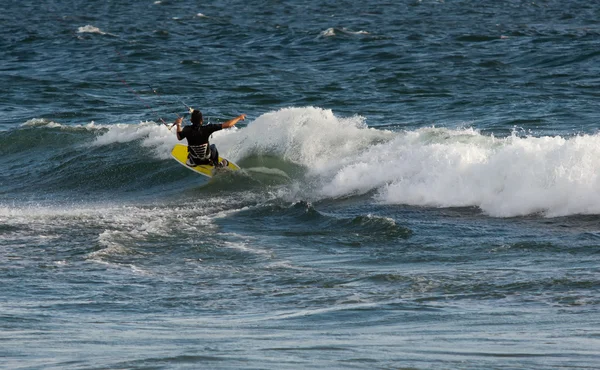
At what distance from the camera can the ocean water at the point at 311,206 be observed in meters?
8.18

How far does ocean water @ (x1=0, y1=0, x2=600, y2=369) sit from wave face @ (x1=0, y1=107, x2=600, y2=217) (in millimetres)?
51

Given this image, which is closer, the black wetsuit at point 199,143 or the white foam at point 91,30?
the black wetsuit at point 199,143

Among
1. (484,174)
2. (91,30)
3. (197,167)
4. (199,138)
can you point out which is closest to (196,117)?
(199,138)

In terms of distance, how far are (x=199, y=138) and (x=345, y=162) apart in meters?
3.22

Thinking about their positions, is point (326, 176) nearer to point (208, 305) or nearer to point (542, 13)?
point (208, 305)

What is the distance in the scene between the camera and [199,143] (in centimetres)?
1681

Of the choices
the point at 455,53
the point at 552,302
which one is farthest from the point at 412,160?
the point at 455,53

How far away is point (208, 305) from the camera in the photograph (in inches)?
389

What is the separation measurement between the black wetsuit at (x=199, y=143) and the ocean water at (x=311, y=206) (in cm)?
61

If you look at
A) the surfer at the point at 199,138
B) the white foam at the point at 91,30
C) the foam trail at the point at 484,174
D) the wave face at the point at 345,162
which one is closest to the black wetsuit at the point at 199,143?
the surfer at the point at 199,138

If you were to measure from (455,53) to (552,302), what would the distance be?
75.6 feet

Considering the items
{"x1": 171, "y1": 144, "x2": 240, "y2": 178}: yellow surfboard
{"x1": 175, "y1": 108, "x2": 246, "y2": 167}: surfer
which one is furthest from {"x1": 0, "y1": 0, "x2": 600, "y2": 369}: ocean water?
{"x1": 175, "y1": 108, "x2": 246, "y2": 167}: surfer

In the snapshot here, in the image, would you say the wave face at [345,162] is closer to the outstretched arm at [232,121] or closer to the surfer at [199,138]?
the surfer at [199,138]

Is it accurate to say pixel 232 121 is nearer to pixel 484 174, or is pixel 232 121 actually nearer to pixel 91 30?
pixel 484 174
